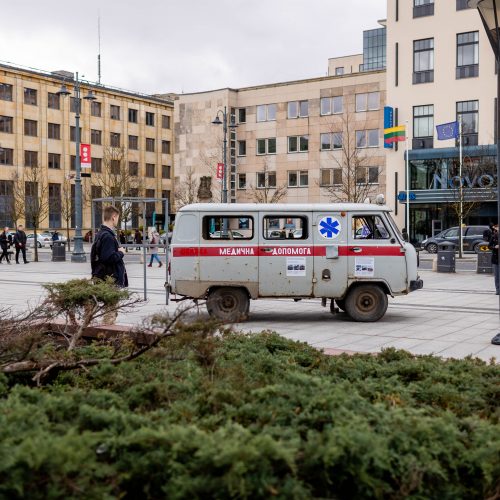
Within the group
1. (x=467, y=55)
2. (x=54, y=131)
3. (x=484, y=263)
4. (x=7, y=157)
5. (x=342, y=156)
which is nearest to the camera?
(x=484, y=263)

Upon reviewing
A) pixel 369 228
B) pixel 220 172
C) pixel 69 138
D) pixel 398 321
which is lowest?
pixel 398 321

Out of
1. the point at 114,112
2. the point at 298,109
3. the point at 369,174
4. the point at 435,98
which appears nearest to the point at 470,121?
the point at 435,98

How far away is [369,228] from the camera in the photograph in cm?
1246

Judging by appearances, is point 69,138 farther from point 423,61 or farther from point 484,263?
point 484,263

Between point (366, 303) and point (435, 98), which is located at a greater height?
point (435, 98)

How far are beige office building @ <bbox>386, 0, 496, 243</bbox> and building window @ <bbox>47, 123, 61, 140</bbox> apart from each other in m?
42.5

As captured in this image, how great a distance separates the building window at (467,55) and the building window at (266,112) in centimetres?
2336

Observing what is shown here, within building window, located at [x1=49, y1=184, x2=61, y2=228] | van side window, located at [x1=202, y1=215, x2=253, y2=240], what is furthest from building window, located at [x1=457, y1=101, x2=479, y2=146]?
building window, located at [x1=49, y1=184, x2=61, y2=228]

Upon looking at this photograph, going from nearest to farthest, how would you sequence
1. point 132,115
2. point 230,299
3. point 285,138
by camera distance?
1. point 230,299
2. point 285,138
3. point 132,115

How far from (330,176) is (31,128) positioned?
112 ft

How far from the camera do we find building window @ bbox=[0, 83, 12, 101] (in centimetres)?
7375

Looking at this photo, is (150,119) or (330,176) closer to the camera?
(330,176)

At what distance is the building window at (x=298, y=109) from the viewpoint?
67.4m

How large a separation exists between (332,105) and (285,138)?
569cm
